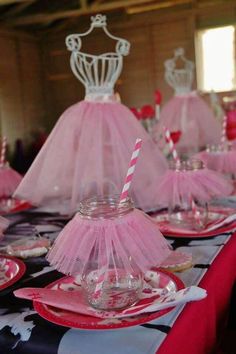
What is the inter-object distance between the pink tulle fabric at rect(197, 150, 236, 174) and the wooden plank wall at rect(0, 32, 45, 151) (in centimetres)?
424

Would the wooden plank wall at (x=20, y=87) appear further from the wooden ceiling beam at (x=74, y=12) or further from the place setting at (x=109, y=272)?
the place setting at (x=109, y=272)

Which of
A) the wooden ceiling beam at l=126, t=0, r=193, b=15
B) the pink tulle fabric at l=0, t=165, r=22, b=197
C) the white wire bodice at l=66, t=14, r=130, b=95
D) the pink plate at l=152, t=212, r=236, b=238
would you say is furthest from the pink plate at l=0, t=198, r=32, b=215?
the wooden ceiling beam at l=126, t=0, r=193, b=15

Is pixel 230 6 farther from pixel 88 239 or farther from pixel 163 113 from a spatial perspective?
pixel 88 239

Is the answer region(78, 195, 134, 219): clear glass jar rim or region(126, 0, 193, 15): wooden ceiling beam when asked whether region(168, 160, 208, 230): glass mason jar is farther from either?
region(126, 0, 193, 15): wooden ceiling beam

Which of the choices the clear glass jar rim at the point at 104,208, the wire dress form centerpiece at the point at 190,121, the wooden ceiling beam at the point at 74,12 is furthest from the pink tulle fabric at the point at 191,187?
the wooden ceiling beam at the point at 74,12

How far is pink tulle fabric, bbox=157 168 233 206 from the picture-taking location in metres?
1.15

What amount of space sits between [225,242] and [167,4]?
4863 mm

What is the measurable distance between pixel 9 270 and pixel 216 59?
4.84 meters

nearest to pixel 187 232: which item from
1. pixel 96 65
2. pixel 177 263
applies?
pixel 177 263

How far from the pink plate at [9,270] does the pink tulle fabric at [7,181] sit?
563 millimetres

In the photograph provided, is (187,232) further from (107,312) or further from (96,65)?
(96,65)

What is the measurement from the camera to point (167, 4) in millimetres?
5309

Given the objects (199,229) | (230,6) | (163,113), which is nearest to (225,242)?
(199,229)

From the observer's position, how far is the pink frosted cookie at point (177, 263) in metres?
0.87
